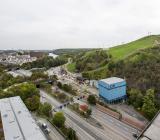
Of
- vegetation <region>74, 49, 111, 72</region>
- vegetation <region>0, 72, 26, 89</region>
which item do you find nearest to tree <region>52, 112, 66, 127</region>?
vegetation <region>0, 72, 26, 89</region>

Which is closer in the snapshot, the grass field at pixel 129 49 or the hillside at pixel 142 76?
the hillside at pixel 142 76

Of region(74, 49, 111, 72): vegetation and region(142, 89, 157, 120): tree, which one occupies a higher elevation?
region(74, 49, 111, 72): vegetation

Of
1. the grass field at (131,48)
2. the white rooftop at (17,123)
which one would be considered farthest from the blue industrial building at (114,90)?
the grass field at (131,48)

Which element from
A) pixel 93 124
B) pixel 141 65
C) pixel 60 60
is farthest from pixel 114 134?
pixel 60 60

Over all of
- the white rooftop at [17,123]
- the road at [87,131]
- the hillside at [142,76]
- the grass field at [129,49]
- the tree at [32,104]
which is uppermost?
the grass field at [129,49]

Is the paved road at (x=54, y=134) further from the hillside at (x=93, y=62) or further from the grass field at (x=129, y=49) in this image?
the hillside at (x=93, y=62)

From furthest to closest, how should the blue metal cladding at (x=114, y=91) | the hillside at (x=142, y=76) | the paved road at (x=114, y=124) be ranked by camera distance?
1. the blue metal cladding at (x=114, y=91)
2. the hillside at (x=142, y=76)
3. the paved road at (x=114, y=124)

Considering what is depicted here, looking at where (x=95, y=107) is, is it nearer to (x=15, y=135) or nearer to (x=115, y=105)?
(x=115, y=105)

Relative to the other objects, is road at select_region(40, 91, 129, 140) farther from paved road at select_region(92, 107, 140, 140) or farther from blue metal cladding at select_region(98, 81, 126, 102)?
blue metal cladding at select_region(98, 81, 126, 102)
